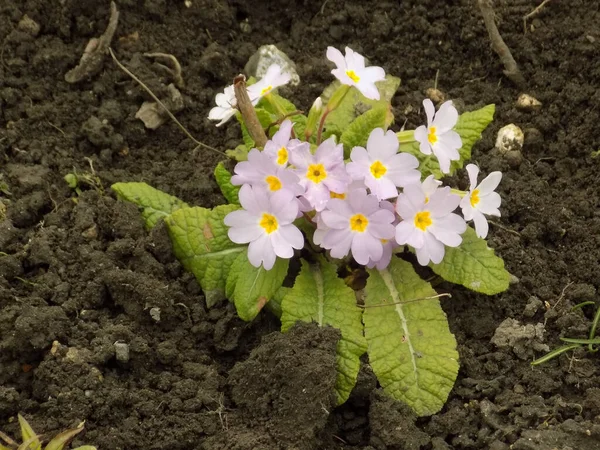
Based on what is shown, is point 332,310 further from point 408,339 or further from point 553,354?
point 553,354

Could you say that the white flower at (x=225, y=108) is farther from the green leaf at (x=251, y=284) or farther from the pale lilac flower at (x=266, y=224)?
the green leaf at (x=251, y=284)

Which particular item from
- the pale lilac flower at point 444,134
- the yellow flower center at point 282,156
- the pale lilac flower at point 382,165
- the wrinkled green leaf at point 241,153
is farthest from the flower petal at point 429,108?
the wrinkled green leaf at point 241,153

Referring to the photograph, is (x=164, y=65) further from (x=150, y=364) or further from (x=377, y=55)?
(x=150, y=364)

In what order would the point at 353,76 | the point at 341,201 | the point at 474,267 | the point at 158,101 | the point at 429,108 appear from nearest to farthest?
the point at 341,201, the point at 429,108, the point at 353,76, the point at 474,267, the point at 158,101

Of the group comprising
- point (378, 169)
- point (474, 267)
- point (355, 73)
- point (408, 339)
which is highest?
point (355, 73)

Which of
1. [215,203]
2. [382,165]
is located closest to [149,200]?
[215,203]

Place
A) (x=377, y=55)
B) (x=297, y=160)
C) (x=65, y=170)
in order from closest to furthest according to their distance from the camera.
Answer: (x=297, y=160) < (x=65, y=170) < (x=377, y=55)

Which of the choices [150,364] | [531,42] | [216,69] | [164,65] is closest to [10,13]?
[164,65]
